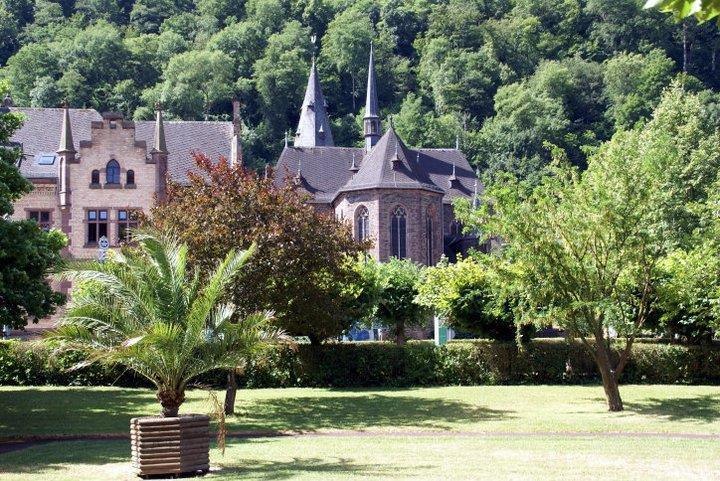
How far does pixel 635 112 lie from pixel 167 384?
349 feet

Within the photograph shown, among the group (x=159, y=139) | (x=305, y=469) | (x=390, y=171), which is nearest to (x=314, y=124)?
(x=390, y=171)

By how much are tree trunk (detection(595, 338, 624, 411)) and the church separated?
19.7 meters

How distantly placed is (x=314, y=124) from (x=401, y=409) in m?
80.3

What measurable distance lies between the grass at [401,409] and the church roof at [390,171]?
40.8 metres

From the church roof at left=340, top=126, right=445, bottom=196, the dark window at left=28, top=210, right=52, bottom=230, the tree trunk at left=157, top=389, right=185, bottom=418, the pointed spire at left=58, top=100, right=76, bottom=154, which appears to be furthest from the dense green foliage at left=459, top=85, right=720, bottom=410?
the church roof at left=340, top=126, right=445, bottom=196

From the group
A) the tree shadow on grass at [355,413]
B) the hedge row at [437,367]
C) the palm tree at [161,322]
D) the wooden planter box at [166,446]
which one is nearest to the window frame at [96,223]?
the hedge row at [437,367]

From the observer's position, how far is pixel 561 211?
95.3ft

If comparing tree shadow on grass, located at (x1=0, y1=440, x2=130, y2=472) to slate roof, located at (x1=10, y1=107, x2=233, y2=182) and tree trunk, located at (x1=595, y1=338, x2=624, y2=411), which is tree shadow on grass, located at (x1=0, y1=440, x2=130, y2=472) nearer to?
tree trunk, located at (x1=595, y1=338, x2=624, y2=411)

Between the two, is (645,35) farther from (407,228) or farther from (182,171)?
(182,171)

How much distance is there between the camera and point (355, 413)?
2825 cm

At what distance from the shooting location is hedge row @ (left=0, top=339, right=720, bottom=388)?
120 ft

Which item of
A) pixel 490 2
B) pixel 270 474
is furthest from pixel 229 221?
pixel 490 2

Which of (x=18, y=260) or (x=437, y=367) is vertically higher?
(x=18, y=260)

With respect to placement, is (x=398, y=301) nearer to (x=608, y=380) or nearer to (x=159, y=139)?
(x=608, y=380)
